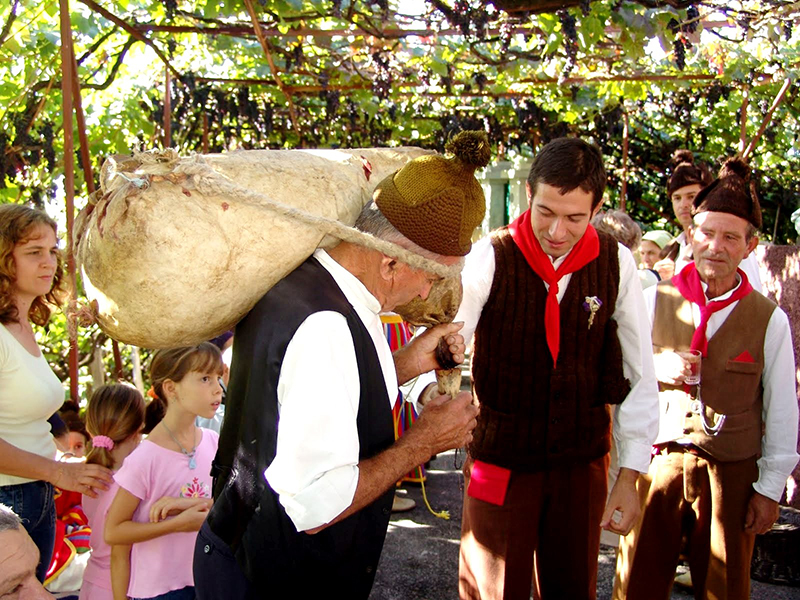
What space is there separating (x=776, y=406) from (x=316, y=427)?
2245 millimetres

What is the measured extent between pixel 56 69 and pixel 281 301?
166 inches

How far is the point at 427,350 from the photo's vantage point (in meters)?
2.30

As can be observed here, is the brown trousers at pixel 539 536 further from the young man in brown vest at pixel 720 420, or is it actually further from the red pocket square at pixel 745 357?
the red pocket square at pixel 745 357

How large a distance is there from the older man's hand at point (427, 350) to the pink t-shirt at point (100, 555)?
4.62 ft

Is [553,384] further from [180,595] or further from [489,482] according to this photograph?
[180,595]

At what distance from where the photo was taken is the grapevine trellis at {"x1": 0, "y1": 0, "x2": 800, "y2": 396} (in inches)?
189

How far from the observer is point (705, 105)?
889 centimetres

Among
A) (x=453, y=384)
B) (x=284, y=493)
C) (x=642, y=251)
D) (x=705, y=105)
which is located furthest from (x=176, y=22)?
(x=705, y=105)

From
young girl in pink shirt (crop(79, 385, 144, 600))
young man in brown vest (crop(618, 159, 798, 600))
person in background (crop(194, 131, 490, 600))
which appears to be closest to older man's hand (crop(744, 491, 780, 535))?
young man in brown vest (crop(618, 159, 798, 600))

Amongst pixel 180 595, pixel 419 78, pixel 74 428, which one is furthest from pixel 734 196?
pixel 419 78

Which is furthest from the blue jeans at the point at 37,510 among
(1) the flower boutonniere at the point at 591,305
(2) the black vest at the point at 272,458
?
(1) the flower boutonniere at the point at 591,305

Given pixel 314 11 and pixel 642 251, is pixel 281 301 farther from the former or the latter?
pixel 642 251

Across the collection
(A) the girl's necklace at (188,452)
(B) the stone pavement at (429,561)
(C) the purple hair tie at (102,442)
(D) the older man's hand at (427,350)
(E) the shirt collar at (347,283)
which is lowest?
(B) the stone pavement at (429,561)

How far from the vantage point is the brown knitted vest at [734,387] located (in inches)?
121
